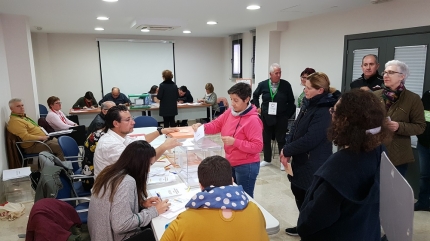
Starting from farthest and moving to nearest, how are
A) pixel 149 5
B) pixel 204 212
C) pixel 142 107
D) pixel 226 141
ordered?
pixel 142 107 → pixel 149 5 → pixel 226 141 → pixel 204 212

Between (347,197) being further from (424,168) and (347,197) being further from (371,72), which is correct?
(424,168)

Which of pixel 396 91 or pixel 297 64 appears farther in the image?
pixel 297 64

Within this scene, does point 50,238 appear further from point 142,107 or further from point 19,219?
point 142,107

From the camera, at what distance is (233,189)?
4.02ft

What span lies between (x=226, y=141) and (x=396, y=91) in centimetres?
162

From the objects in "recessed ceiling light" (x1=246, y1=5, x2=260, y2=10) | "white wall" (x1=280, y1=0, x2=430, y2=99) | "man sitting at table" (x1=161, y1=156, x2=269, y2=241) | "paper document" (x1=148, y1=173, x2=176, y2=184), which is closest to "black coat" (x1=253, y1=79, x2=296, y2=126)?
"white wall" (x1=280, y1=0, x2=430, y2=99)

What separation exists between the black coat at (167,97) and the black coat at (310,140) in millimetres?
4207

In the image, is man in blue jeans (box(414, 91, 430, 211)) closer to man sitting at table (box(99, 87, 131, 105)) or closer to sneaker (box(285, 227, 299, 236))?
sneaker (box(285, 227, 299, 236))

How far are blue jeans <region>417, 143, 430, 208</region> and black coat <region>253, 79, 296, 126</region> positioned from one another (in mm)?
1953

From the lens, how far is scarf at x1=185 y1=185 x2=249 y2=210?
1163mm

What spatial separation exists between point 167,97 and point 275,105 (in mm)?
2502

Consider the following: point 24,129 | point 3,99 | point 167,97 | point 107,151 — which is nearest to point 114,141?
point 107,151

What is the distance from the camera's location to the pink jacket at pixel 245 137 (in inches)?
93.0

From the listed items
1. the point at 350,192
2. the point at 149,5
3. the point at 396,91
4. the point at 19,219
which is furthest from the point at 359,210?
the point at 149,5
